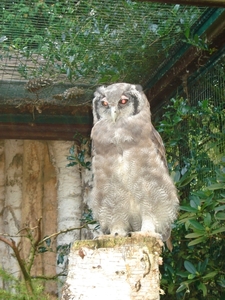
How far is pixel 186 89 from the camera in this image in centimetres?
380

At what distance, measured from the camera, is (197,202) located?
309 cm

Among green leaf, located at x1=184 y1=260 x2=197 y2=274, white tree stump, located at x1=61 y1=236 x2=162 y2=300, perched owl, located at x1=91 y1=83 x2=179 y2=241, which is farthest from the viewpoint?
green leaf, located at x1=184 y1=260 x2=197 y2=274

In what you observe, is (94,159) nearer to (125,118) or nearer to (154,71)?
(125,118)

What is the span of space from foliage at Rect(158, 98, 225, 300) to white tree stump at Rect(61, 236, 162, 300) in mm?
778

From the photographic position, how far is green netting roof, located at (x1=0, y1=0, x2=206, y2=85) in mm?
3201

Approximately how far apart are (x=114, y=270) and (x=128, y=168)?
878 mm

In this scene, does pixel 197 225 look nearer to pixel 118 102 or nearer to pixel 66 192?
pixel 118 102

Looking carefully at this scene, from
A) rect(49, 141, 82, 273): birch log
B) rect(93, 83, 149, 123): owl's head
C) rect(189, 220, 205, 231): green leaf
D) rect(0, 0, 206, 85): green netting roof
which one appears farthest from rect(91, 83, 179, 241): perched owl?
rect(49, 141, 82, 273): birch log

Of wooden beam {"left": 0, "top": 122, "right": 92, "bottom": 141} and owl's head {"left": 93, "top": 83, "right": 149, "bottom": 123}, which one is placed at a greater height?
wooden beam {"left": 0, "top": 122, "right": 92, "bottom": 141}

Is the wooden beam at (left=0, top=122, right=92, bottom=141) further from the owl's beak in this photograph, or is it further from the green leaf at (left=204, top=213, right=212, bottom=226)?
the green leaf at (left=204, top=213, right=212, bottom=226)

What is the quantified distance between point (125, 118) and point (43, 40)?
0.73 m

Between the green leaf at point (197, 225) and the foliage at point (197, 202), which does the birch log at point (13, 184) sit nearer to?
the foliage at point (197, 202)

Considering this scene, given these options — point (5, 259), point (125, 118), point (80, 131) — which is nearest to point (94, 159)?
point (125, 118)

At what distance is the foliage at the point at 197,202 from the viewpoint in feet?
9.96
